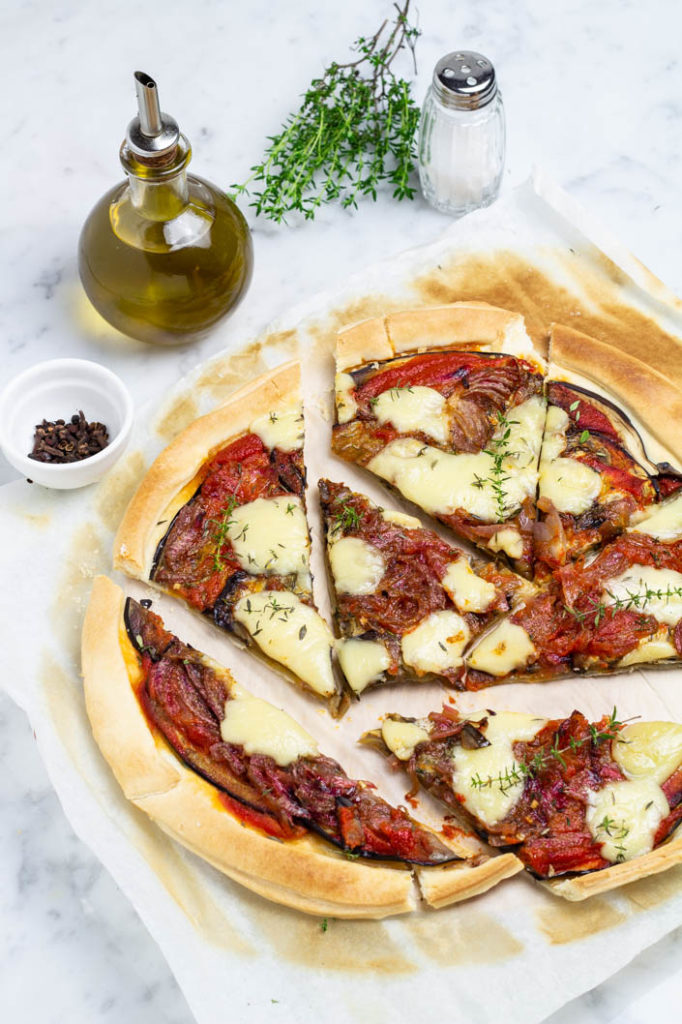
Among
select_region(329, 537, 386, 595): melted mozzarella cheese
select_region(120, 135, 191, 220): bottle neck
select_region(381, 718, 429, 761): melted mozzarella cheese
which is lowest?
select_region(381, 718, 429, 761): melted mozzarella cheese

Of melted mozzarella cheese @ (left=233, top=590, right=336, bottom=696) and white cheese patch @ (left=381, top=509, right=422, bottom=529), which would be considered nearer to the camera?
melted mozzarella cheese @ (left=233, top=590, right=336, bottom=696)

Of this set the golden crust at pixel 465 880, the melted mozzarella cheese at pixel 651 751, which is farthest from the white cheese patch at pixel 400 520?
the golden crust at pixel 465 880

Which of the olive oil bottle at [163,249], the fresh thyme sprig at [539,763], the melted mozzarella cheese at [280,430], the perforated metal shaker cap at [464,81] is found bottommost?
the fresh thyme sprig at [539,763]

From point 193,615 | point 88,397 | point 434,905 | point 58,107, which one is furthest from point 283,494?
point 58,107

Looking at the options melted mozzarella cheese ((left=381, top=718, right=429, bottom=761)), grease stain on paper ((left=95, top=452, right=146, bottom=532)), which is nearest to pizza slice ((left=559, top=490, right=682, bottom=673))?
melted mozzarella cheese ((left=381, top=718, right=429, bottom=761))

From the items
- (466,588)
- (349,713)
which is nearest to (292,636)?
(349,713)

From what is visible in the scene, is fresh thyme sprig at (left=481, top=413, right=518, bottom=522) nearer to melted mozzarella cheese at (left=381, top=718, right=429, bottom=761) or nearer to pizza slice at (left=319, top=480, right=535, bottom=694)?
pizza slice at (left=319, top=480, right=535, bottom=694)

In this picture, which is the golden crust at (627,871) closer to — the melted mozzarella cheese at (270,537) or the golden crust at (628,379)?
the melted mozzarella cheese at (270,537)
